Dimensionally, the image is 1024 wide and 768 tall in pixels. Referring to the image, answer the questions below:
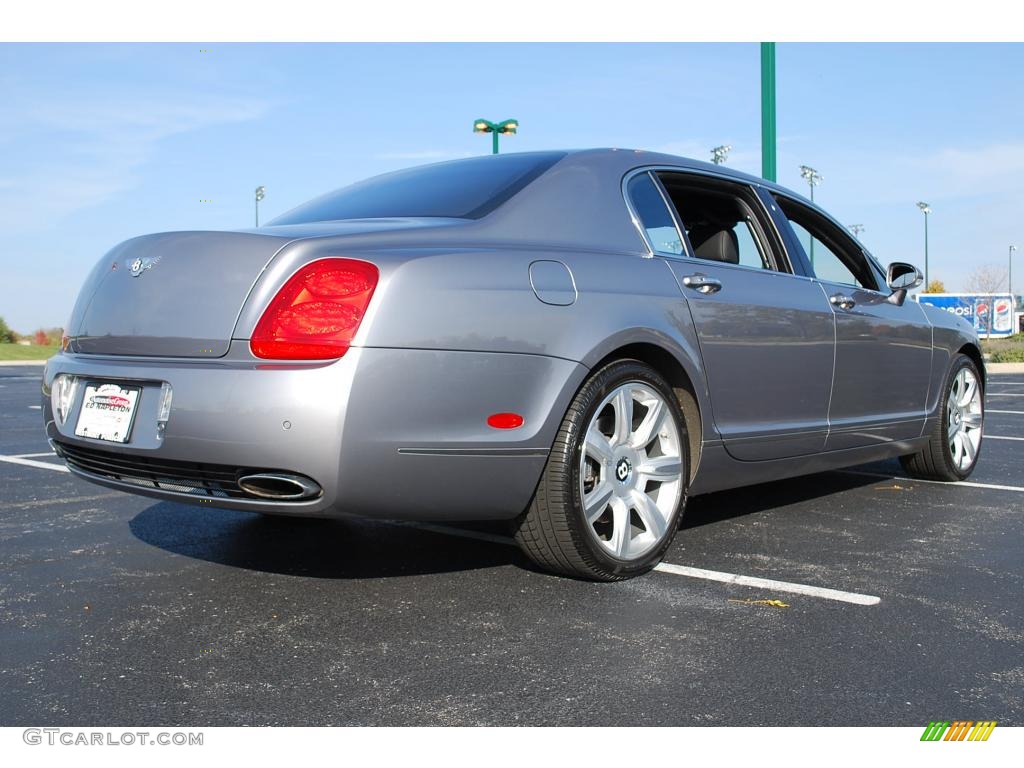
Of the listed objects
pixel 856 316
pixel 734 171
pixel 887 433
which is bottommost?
pixel 887 433

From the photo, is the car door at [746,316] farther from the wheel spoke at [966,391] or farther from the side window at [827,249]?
the wheel spoke at [966,391]

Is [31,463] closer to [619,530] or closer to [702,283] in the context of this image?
[619,530]

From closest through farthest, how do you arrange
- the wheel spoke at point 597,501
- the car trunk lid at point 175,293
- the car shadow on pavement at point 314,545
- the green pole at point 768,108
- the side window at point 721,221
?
the car trunk lid at point 175,293 → the wheel spoke at point 597,501 → the car shadow on pavement at point 314,545 → the side window at point 721,221 → the green pole at point 768,108

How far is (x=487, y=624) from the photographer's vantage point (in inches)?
124

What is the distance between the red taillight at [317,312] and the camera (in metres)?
2.99

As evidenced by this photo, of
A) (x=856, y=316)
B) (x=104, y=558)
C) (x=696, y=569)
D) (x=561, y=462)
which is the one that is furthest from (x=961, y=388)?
(x=104, y=558)

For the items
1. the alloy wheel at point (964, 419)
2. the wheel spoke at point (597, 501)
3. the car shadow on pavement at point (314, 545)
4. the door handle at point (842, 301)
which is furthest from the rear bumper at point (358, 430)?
the alloy wheel at point (964, 419)

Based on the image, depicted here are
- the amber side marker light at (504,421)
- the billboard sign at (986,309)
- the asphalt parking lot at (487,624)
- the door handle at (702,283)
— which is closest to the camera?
the asphalt parking lot at (487,624)

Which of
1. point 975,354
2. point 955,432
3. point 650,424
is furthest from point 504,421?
point 975,354

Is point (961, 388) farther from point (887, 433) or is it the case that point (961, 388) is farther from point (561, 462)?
point (561, 462)

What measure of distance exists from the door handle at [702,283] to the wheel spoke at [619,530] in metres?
0.92

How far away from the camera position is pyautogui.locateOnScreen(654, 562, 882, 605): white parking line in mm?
3484
